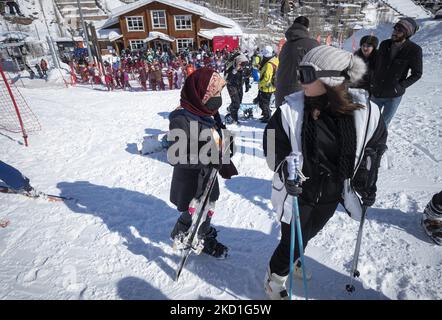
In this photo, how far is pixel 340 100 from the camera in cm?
157

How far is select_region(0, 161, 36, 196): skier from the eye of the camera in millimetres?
3912

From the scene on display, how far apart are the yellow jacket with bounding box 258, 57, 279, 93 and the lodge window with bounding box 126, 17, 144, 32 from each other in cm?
3162

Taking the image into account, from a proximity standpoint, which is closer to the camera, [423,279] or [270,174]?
[423,279]

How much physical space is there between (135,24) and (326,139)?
3708 centimetres

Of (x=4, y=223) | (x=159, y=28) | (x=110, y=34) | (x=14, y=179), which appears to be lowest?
(x=4, y=223)

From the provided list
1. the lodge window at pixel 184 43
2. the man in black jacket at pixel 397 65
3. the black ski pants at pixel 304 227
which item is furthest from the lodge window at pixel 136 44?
the black ski pants at pixel 304 227

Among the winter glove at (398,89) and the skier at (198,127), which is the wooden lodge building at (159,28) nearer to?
the winter glove at (398,89)

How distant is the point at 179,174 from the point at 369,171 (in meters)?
1.68

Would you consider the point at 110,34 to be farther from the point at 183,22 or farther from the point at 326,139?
the point at 326,139

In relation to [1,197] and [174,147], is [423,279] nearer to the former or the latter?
[174,147]

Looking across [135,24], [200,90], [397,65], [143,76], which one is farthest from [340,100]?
[135,24]

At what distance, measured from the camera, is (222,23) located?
3456cm

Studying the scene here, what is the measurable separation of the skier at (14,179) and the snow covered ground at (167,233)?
0.19 metres

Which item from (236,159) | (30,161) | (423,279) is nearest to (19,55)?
(30,161)
